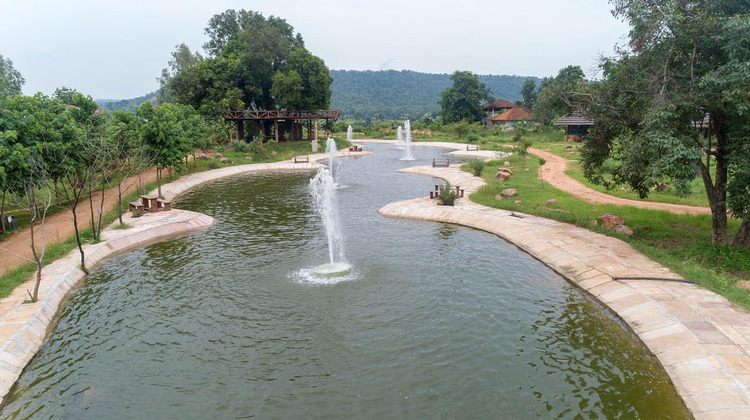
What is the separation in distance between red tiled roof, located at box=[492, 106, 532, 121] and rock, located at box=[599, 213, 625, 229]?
7253 centimetres

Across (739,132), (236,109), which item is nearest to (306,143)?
(236,109)

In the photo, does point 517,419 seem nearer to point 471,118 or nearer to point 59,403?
point 59,403

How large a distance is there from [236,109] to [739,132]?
166 feet

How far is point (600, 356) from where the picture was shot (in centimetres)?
1065

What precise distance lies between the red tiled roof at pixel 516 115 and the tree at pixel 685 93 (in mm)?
75526

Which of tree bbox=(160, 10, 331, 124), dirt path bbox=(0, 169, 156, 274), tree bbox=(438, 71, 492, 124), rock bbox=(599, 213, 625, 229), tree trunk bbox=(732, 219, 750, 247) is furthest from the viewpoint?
tree bbox=(438, 71, 492, 124)

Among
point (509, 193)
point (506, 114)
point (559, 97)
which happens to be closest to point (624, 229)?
point (559, 97)

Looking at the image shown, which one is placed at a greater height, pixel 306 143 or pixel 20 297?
pixel 306 143

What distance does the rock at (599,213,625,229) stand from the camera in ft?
63.6

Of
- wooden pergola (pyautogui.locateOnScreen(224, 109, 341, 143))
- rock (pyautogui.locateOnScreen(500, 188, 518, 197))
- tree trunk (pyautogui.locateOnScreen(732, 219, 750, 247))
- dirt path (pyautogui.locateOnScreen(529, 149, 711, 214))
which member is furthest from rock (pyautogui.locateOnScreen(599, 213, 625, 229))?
wooden pergola (pyautogui.locateOnScreen(224, 109, 341, 143))

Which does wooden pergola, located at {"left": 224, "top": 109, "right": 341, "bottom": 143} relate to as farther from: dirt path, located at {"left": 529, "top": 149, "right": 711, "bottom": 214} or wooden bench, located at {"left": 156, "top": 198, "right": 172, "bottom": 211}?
dirt path, located at {"left": 529, "top": 149, "right": 711, "bottom": 214}

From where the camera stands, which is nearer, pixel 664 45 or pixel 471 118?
pixel 664 45

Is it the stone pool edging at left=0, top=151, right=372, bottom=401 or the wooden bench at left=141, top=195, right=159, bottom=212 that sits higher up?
the wooden bench at left=141, top=195, right=159, bottom=212

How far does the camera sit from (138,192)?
28812mm
